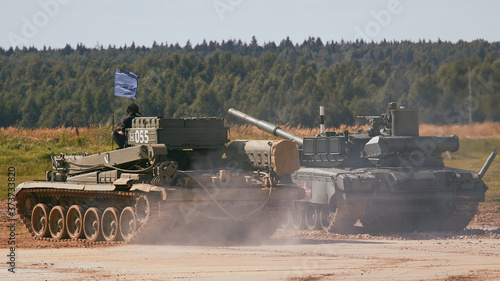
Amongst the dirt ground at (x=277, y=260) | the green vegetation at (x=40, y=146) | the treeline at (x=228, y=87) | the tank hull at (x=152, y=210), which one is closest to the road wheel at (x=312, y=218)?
the dirt ground at (x=277, y=260)

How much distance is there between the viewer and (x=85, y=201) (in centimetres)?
1769

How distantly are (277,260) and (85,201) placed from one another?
5.86 metres

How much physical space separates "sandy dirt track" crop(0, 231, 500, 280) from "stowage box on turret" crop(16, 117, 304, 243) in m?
0.82

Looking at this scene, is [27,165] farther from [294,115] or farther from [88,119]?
[88,119]

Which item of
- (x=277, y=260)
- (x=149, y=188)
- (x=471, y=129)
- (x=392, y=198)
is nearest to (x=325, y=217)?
(x=392, y=198)

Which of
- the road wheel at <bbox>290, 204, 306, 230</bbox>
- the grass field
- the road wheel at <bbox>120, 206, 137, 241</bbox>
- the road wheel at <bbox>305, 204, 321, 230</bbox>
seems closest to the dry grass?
the grass field

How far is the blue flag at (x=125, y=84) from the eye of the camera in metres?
22.2

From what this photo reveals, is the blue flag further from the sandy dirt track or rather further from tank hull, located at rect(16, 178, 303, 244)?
the sandy dirt track

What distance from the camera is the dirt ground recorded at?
1171cm

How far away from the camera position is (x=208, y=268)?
12359mm

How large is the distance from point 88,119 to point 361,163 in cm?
6801

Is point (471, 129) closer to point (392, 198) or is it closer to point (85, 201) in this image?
point (392, 198)

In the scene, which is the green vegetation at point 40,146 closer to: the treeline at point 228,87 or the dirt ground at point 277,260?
the dirt ground at point 277,260

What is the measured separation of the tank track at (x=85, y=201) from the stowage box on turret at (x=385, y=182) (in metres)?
4.49
